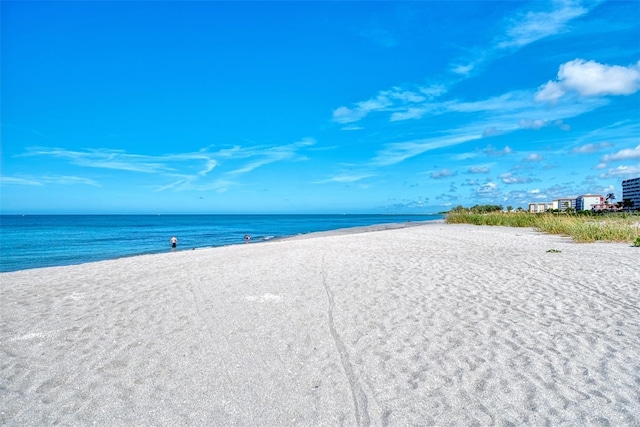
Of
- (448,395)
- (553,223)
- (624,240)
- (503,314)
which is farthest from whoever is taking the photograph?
(553,223)

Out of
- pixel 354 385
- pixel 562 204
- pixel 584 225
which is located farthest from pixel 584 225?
pixel 562 204

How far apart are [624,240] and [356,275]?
14.0m

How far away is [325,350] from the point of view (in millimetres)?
5016

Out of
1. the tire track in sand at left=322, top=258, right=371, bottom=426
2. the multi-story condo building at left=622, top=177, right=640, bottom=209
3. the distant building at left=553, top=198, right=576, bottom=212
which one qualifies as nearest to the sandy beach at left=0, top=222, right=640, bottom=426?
the tire track in sand at left=322, top=258, right=371, bottom=426

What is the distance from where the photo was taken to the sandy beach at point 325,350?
3652mm

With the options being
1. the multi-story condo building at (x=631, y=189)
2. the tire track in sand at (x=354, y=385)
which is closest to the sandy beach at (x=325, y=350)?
the tire track in sand at (x=354, y=385)

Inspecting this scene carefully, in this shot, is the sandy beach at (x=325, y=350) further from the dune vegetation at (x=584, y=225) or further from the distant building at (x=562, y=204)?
the distant building at (x=562, y=204)

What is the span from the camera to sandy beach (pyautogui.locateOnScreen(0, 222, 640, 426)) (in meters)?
3.65

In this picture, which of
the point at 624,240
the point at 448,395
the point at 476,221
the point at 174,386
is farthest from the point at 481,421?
the point at 476,221

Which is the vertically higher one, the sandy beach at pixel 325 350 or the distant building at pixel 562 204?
the distant building at pixel 562 204

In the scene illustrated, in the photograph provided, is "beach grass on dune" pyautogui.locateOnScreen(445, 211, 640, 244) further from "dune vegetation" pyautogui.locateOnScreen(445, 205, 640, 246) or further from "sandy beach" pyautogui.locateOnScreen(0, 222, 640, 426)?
"sandy beach" pyautogui.locateOnScreen(0, 222, 640, 426)

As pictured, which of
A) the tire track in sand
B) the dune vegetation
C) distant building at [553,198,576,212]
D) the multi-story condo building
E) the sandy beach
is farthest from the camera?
the multi-story condo building

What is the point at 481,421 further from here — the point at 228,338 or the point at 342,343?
the point at 228,338

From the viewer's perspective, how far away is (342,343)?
526cm
